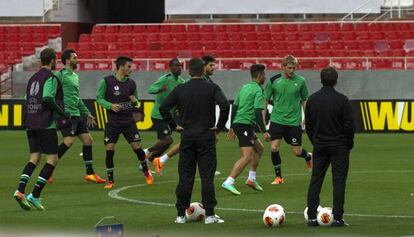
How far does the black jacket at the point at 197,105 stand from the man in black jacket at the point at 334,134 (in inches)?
49.2

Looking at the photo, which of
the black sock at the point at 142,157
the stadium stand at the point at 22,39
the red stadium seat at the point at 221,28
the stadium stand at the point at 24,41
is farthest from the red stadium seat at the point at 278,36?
the black sock at the point at 142,157

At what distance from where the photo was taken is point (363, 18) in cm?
4666

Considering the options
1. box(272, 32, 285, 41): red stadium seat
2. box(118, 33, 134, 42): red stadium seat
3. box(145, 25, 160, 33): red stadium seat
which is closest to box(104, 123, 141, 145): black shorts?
box(272, 32, 285, 41): red stadium seat

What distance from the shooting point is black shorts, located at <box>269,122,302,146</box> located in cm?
2075

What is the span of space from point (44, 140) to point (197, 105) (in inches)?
104

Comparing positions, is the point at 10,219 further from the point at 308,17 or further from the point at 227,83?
the point at 308,17

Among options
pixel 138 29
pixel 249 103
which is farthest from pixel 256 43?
pixel 249 103

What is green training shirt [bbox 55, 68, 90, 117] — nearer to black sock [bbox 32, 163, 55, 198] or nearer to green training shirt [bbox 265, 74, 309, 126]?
green training shirt [bbox 265, 74, 309, 126]

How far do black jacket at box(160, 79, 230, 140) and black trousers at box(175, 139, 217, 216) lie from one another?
0.12 m

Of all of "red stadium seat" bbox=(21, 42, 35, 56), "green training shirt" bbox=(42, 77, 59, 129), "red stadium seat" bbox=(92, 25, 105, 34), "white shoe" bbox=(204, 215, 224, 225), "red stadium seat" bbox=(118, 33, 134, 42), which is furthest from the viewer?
"red stadium seat" bbox=(92, 25, 105, 34)

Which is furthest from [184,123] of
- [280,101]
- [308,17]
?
[308,17]

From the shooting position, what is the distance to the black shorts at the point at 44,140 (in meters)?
16.5

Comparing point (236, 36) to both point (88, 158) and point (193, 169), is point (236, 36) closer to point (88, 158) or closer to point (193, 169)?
point (88, 158)

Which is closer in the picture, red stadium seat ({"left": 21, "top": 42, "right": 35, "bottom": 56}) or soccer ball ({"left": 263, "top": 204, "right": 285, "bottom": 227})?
soccer ball ({"left": 263, "top": 204, "right": 285, "bottom": 227})
